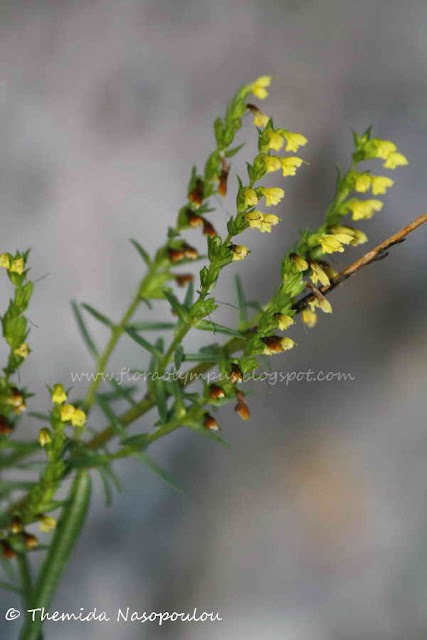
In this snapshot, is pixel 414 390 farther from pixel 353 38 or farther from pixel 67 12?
pixel 67 12

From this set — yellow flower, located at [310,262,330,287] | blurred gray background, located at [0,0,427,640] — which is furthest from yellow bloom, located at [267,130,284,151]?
blurred gray background, located at [0,0,427,640]

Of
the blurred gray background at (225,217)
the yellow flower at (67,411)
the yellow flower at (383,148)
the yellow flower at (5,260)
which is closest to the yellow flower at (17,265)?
the yellow flower at (5,260)

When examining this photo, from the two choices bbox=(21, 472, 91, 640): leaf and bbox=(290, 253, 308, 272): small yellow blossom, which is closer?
bbox=(290, 253, 308, 272): small yellow blossom

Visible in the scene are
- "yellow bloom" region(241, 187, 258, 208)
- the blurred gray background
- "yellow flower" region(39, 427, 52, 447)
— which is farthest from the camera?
the blurred gray background

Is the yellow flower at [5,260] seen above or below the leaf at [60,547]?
above

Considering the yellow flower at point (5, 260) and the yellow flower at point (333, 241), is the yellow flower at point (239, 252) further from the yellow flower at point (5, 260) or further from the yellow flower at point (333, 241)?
the yellow flower at point (5, 260)

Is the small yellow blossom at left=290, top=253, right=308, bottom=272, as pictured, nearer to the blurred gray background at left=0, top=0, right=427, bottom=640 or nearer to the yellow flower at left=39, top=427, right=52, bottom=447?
the yellow flower at left=39, top=427, right=52, bottom=447

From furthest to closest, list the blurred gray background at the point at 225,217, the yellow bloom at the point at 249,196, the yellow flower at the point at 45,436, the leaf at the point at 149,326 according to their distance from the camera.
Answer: the blurred gray background at the point at 225,217
the leaf at the point at 149,326
the yellow flower at the point at 45,436
the yellow bloom at the point at 249,196

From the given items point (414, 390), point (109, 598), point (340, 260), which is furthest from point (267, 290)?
point (109, 598)
